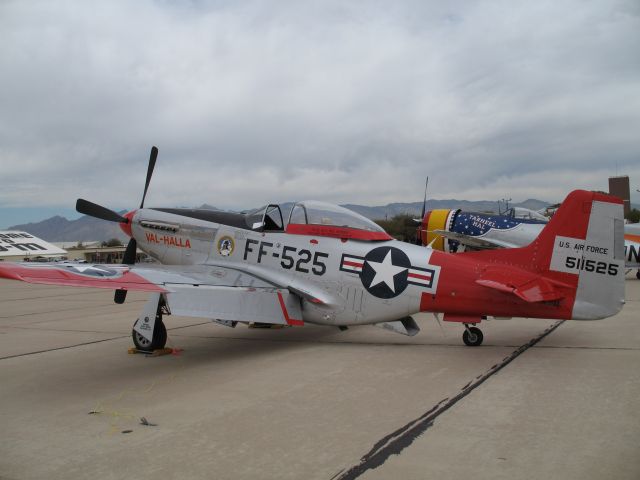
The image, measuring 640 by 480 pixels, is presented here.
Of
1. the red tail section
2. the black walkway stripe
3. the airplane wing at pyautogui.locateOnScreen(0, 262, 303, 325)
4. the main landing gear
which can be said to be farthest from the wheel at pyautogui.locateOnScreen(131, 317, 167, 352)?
the black walkway stripe

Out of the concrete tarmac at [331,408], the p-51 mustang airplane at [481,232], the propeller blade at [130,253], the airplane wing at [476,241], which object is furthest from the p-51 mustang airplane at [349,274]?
the airplane wing at [476,241]

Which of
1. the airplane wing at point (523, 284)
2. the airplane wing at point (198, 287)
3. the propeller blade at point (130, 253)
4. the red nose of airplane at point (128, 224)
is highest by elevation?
the red nose of airplane at point (128, 224)

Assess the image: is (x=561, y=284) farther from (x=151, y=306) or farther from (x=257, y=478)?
(x=151, y=306)

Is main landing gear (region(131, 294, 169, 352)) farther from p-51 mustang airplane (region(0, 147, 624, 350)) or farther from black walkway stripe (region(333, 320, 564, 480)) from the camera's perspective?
black walkway stripe (region(333, 320, 564, 480))

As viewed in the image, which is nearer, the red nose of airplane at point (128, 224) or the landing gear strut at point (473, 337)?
the landing gear strut at point (473, 337)

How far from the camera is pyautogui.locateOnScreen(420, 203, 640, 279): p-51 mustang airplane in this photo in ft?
55.2

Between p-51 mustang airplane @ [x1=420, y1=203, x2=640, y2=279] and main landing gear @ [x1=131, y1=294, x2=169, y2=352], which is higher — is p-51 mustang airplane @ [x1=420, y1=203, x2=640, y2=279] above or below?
above

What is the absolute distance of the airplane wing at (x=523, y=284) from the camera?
20.8 feet

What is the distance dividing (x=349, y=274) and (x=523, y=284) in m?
2.34

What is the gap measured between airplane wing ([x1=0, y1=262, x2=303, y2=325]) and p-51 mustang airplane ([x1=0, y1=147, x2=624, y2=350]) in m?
0.02

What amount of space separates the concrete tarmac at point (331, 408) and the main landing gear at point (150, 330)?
0.79 ft

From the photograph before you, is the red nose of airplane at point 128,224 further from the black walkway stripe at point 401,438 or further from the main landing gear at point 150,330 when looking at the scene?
the black walkway stripe at point 401,438

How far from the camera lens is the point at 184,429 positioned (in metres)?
4.32

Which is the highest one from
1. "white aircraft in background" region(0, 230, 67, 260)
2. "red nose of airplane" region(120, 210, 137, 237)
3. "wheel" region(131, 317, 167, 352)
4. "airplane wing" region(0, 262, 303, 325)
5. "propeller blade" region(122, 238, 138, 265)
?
"red nose of airplane" region(120, 210, 137, 237)
